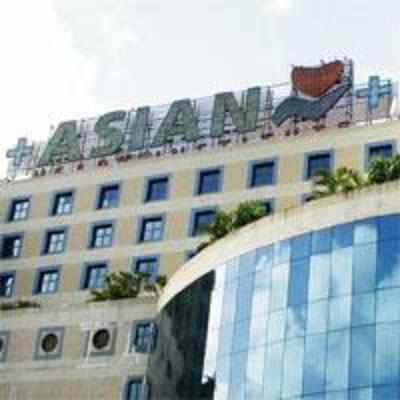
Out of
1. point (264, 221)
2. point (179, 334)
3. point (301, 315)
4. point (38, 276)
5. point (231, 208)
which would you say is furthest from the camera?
point (38, 276)

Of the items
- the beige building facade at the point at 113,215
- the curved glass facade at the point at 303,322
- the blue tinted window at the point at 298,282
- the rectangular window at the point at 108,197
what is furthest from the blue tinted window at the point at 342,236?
the rectangular window at the point at 108,197

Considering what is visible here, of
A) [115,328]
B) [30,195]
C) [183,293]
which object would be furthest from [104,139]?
[183,293]

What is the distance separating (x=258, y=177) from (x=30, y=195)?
45.9ft

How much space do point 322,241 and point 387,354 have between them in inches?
209

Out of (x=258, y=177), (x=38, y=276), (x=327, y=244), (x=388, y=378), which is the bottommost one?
(x=388, y=378)

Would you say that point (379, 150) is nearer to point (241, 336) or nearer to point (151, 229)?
point (151, 229)

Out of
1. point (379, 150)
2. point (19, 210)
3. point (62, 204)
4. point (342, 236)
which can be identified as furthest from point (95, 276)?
point (342, 236)

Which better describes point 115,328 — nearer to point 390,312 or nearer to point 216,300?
point 216,300

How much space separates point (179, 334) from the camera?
45.2m

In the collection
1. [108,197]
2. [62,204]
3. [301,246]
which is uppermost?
[108,197]

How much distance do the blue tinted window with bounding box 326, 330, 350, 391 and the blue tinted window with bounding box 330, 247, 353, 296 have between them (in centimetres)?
150

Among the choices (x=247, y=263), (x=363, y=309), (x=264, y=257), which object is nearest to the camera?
(x=363, y=309)

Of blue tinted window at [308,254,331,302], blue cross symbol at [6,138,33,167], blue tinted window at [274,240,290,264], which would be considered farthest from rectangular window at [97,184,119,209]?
blue tinted window at [308,254,331,302]

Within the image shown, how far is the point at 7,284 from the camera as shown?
66.1 m
